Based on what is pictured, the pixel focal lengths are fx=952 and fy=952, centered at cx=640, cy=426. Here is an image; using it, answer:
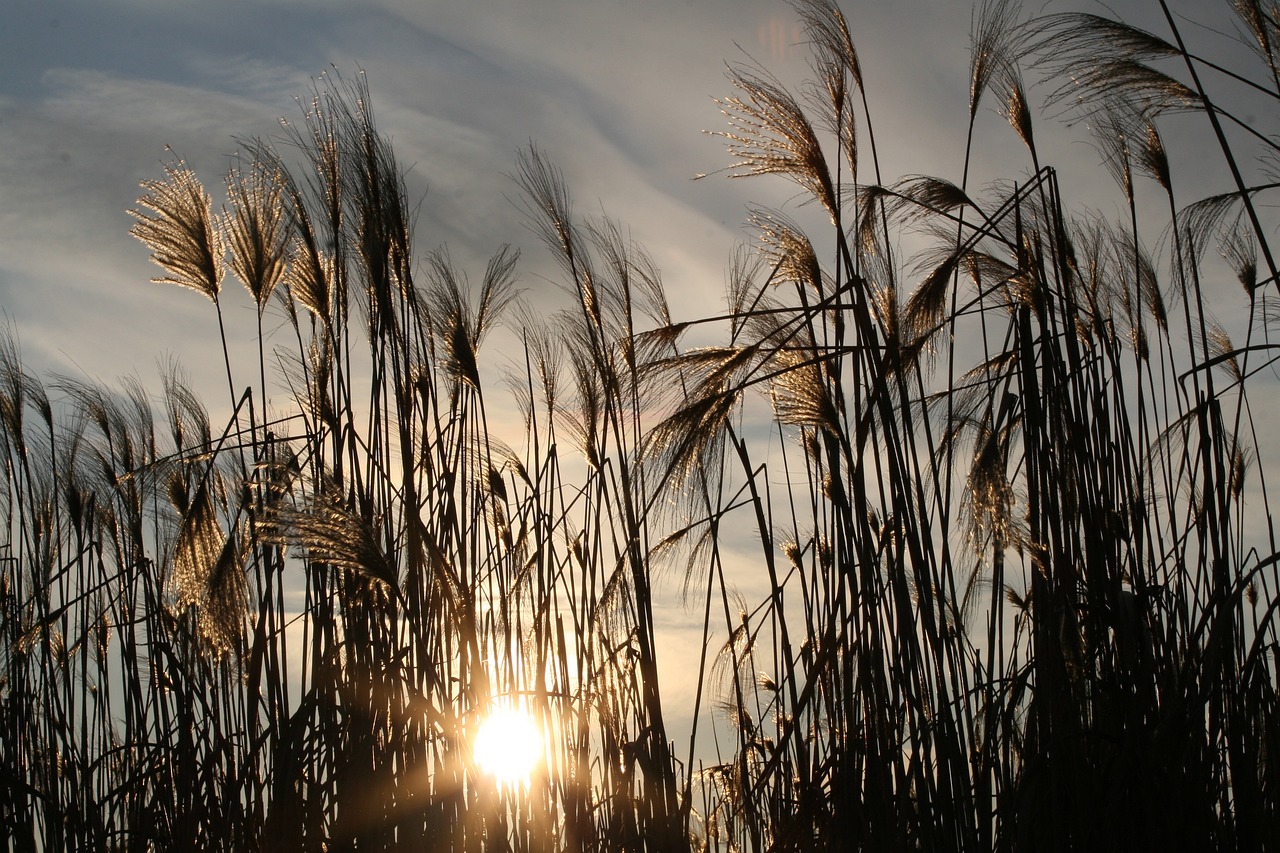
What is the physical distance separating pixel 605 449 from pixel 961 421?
1.00 m

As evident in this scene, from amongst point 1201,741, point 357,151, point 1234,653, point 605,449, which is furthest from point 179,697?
point 1234,653

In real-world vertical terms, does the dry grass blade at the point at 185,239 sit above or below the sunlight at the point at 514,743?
above

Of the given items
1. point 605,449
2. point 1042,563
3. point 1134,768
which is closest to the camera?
point 1134,768

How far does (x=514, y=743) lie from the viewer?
244 centimetres

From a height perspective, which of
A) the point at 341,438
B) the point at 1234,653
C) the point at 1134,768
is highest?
the point at 341,438

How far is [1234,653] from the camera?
200 centimetres

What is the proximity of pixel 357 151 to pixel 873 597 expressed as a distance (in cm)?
155

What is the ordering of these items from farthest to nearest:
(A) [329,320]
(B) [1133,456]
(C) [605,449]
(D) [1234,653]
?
(C) [605,449] < (A) [329,320] < (B) [1133,456] < (D) [1234,653]

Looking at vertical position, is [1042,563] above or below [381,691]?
above

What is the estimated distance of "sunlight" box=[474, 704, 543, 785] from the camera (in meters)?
2.37

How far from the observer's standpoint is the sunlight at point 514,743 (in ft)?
7.76

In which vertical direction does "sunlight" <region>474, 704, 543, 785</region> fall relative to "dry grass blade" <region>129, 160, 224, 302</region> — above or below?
below

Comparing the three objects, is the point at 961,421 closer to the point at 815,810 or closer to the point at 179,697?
the point at 815,810

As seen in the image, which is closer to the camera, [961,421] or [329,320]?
[961,421]
